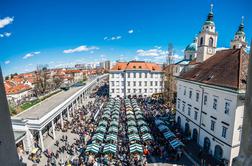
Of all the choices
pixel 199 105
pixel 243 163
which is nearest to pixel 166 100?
pixel 199 105

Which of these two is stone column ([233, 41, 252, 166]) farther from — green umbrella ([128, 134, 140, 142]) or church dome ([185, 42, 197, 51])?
church dome ([185, 42, 197, 51])

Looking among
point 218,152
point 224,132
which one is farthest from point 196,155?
point 224,132

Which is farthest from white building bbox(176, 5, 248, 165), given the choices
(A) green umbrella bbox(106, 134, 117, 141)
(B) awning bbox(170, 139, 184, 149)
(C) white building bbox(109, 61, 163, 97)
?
(C) white building bbox(109, 61, 163, 97)

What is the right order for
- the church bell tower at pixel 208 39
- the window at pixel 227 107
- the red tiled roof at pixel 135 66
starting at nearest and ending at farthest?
the window at pixel 227 107 < the church bell tower at pixel 208 39 < the red tiled roof at pixel 135 66

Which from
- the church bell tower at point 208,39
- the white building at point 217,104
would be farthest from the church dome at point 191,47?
the white building at point 217,104

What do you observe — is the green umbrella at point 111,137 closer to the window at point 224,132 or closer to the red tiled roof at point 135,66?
the window at point 224,132
